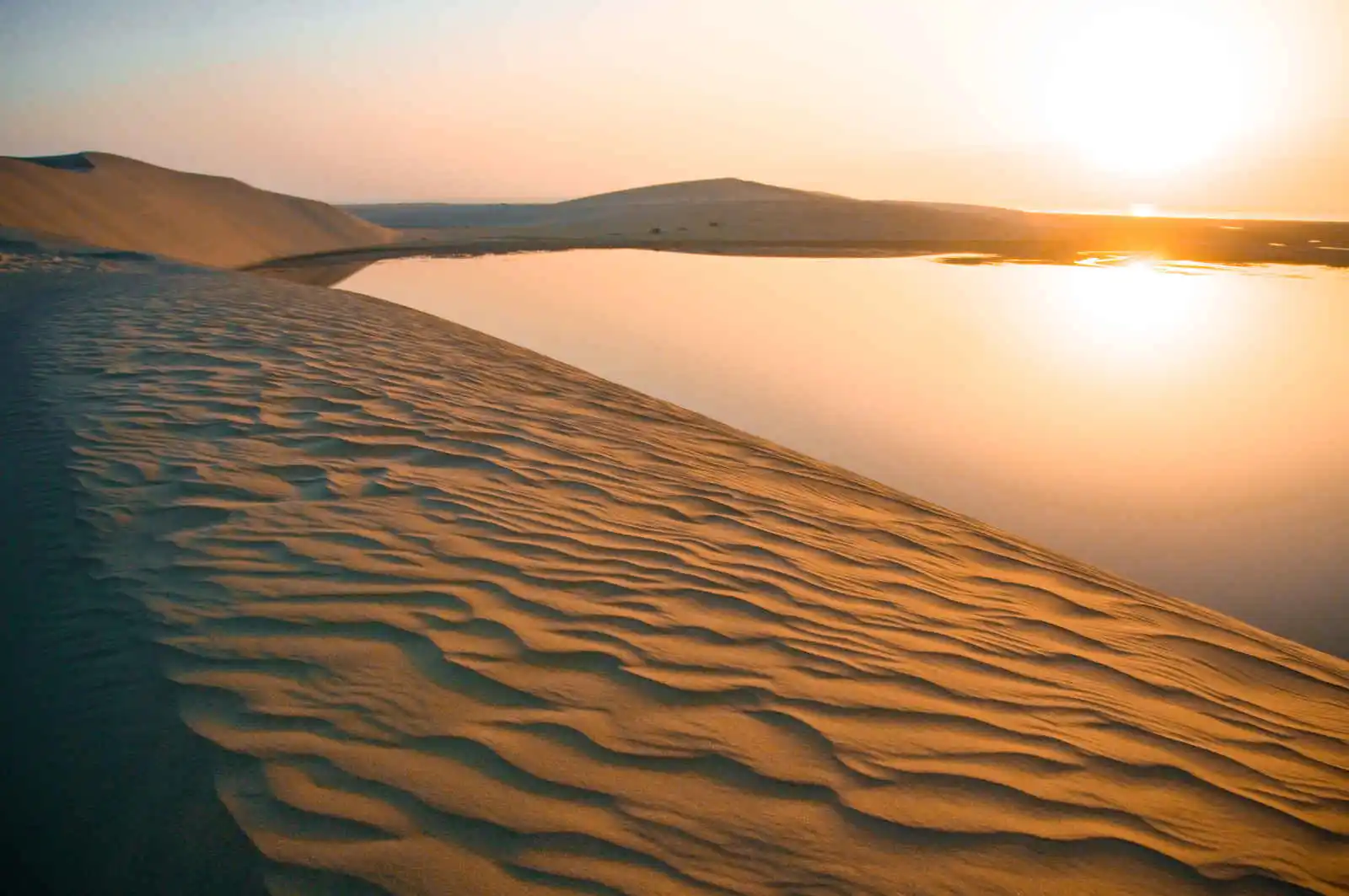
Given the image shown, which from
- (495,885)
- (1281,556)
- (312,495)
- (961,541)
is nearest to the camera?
(495,885)

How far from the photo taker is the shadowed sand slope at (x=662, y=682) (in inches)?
76.3

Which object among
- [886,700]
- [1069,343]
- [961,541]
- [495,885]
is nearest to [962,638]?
[886,700]

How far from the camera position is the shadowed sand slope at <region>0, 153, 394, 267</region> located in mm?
23125

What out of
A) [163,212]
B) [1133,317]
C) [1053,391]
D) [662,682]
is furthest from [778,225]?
[662,682]

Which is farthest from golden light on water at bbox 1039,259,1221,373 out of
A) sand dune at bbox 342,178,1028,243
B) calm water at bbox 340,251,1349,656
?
sand dune at bbox 342,178,1028,243

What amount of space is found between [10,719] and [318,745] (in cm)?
75

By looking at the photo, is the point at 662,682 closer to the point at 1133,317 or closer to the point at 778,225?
the point at 1133,317

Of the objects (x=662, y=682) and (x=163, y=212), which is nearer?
(x=662, y=682)

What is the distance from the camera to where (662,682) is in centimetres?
253

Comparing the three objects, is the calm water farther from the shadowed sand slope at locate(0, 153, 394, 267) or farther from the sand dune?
the sand dune

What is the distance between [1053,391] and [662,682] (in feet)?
26.0

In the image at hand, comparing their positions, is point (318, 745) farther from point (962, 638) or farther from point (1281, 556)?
point (1281, 556)

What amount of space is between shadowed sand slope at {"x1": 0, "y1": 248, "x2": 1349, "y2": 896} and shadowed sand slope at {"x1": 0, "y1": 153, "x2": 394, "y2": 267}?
1996cm

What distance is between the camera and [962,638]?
10.1ft
